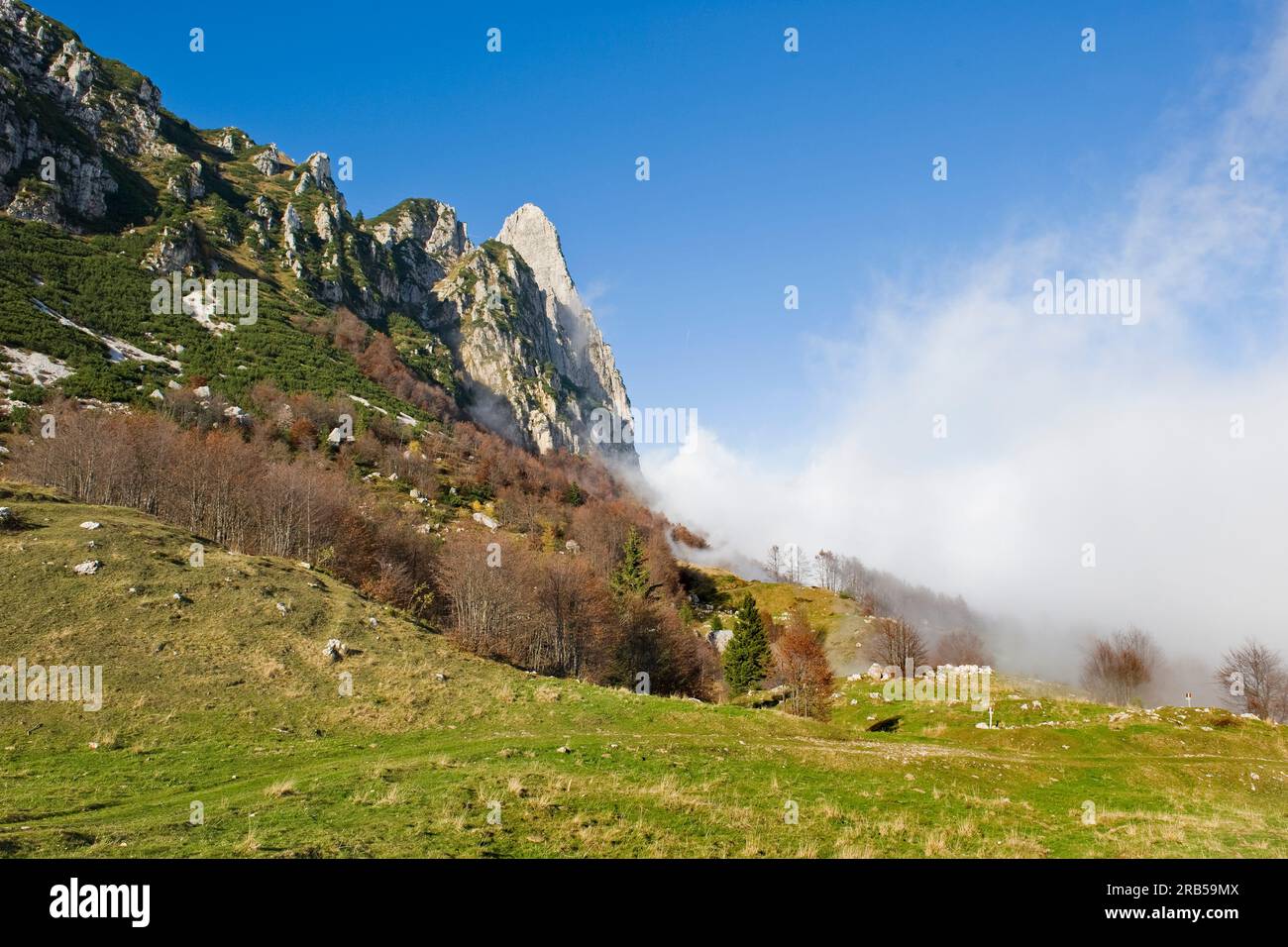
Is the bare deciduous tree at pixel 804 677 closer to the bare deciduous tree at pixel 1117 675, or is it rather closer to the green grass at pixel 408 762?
the green grass at pixel 408 762

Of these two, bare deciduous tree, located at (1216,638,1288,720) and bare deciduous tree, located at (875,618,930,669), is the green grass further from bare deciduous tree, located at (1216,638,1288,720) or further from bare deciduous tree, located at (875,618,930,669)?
bare deciduous tree, located at (1216,638,1288,720)

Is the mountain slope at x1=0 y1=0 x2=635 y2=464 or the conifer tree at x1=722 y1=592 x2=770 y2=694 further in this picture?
the mountain slope at x1=0 y1=0 x2=635 y2=464

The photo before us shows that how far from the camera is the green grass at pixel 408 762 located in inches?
519

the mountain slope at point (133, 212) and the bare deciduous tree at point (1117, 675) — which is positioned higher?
the mountain slope at point (133, 212)

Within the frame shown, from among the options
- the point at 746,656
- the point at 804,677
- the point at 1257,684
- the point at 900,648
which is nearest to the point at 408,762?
the point at 804,677

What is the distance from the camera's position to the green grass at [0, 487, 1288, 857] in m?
13.2

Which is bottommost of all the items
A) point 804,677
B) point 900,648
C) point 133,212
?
point 900,648

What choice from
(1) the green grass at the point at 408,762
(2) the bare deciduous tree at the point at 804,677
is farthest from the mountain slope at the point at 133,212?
(2) the bare deciduous tree at the point at 804,677

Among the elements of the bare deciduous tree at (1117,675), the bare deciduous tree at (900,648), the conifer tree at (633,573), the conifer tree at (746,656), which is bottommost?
the bare deciduous tree at (1117,675)

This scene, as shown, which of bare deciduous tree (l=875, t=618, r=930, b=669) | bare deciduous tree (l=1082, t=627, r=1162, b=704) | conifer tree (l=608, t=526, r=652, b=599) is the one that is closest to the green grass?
bare deciduous tree (l=875, t=618, r=930, b=669)

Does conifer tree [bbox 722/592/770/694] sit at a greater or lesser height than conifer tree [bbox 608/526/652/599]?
lesser

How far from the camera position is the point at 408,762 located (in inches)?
783

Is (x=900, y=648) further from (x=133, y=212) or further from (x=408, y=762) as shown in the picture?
(x=133, y=212)
